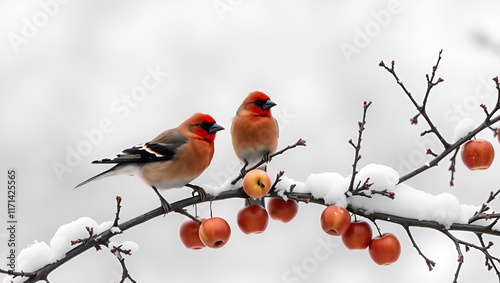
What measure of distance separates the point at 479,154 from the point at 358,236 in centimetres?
41

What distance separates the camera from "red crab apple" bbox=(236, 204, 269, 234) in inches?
66.8

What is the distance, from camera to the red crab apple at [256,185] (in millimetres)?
1521

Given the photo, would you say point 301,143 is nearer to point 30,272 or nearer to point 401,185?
point 401,185

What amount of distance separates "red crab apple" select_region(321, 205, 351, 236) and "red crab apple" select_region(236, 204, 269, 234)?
220 millimetres

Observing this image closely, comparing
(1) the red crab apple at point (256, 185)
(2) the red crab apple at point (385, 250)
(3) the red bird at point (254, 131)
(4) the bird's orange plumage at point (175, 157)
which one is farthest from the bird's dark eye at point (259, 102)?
(2) the red crab apple at point (385, 250)

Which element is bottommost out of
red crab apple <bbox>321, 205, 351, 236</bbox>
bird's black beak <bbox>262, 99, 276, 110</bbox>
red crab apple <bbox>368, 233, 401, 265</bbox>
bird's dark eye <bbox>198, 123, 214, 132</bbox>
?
red crab apple <bbox>368, 233, 401, 265</bbox>

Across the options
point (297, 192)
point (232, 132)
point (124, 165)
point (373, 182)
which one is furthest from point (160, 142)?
point (373, 182)

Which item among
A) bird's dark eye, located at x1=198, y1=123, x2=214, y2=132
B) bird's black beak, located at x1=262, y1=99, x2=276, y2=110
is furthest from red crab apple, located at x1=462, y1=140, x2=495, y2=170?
bird's dark eye, located at x1=198, y1=123, x2=214, y2=132

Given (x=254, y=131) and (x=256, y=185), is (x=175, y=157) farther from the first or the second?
(x=256, y=185)

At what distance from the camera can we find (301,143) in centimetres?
150

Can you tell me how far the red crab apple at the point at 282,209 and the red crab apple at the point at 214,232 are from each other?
0.66 feet

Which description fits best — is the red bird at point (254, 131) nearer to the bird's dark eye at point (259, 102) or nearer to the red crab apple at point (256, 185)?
the bird's dark eye at point (259, 102)

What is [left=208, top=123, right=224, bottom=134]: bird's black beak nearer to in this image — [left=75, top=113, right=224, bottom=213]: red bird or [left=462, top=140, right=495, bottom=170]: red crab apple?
[left=75, top=113, right=224, bottom=213]: red bird

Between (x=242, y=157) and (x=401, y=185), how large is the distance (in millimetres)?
632
